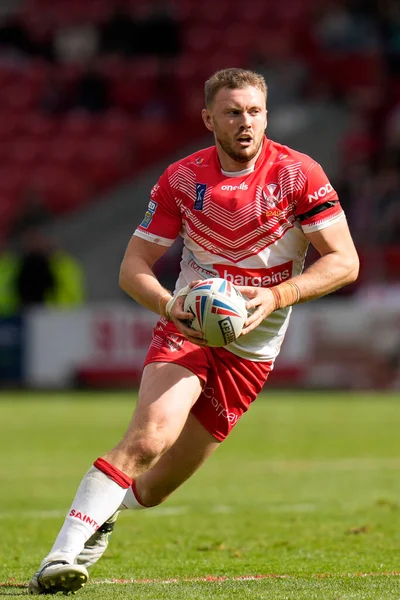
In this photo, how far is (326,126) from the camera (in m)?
27.2

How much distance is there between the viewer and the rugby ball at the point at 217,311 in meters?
5.70

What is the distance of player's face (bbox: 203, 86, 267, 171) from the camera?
616 cm

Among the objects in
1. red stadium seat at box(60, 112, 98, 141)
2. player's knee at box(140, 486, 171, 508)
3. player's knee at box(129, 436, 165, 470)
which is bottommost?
player's knee at box(140, 486, 171, 508)

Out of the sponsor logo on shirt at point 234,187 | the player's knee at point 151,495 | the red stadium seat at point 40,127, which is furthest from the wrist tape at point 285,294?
the red stadium seat at point 40,127

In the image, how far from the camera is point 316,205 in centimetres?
619

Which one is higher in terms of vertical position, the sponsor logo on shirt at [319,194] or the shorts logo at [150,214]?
the sponsor logo on shirt at [319,194]

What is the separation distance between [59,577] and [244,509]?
3.96 meters

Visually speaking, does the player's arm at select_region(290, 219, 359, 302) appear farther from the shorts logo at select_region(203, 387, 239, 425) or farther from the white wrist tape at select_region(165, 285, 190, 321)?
the shorts logo at select_region(203, 387, 239, 425)

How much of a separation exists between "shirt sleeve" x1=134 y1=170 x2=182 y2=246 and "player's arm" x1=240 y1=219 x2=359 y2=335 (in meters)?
0.70

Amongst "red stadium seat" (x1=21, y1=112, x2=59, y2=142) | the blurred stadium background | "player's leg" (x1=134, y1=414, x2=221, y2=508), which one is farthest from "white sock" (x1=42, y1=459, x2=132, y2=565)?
"red stadium seat" (x1=21, y1=112, x2=59, y2=142)

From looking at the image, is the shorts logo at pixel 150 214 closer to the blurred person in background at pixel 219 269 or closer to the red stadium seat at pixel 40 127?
the blurred person in background at pixel 219 269

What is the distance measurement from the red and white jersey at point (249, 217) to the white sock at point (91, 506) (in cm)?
103

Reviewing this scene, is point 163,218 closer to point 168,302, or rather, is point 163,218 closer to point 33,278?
point 168,302

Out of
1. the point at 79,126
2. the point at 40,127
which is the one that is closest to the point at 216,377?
the point at 79,126
